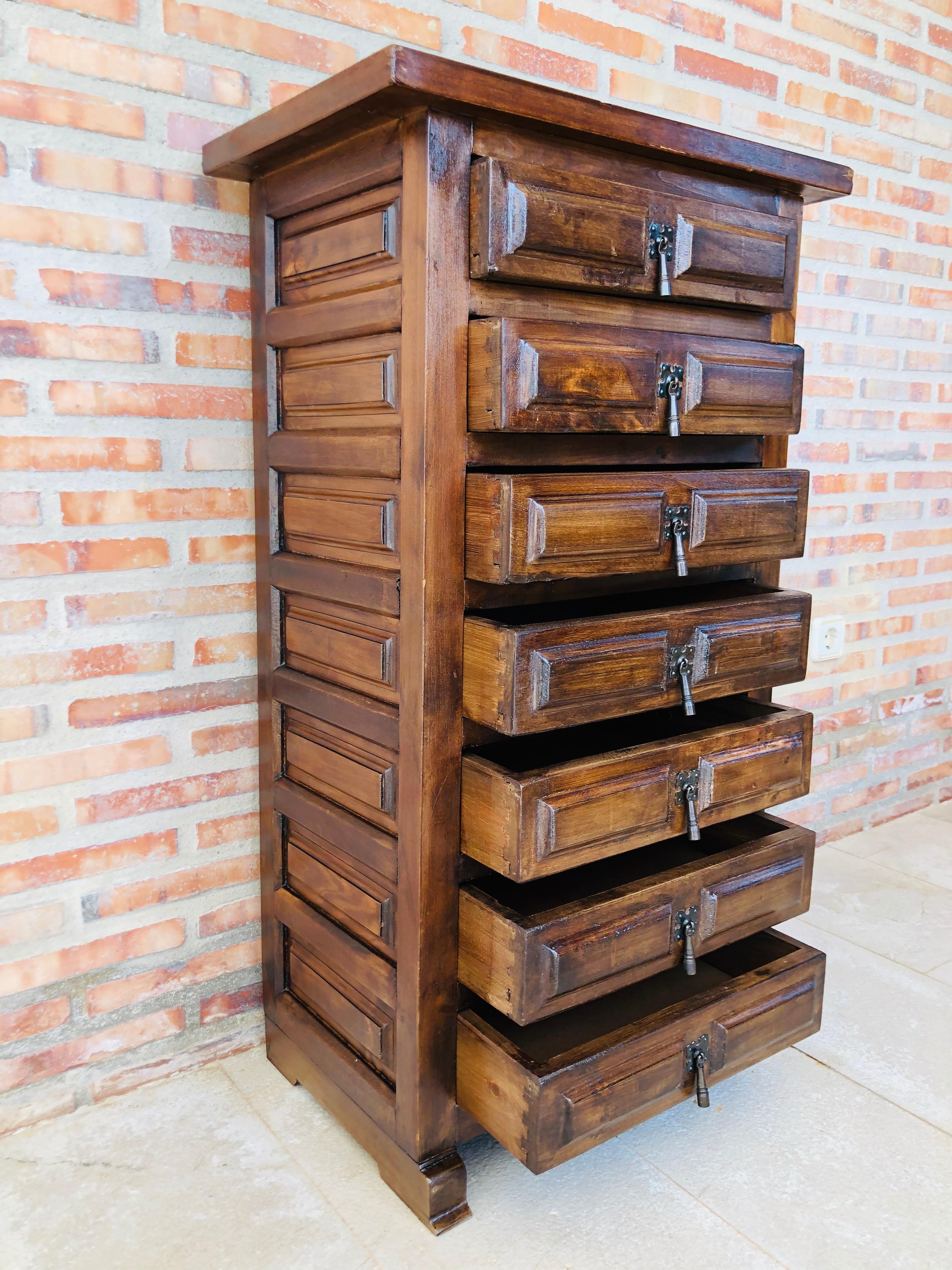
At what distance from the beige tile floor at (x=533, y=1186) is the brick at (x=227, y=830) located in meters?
0.35

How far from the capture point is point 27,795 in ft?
4.69

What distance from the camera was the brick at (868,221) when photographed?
2287 millimetres

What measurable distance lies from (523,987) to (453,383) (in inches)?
27.1

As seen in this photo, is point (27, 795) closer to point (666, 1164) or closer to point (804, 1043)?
point (666, 1164)

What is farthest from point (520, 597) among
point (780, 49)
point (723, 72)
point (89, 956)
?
point (780, 49)

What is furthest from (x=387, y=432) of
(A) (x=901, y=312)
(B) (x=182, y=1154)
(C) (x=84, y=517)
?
(A) (x=901, y=312)

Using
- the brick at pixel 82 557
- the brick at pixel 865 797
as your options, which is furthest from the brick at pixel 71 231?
the brick at pixel 865 797

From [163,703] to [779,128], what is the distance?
170 centimetres

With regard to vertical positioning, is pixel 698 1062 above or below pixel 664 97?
below

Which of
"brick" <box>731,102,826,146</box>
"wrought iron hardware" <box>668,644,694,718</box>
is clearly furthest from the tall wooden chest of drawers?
"brick" <box>731,102,826,146</box>

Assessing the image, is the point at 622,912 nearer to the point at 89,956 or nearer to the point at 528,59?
the point at 89,956

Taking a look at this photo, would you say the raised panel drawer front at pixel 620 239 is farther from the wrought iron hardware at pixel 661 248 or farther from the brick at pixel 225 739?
the brick at pixel 225 739

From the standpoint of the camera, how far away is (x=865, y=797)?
263cm

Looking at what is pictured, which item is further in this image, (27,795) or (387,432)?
(27,795)
